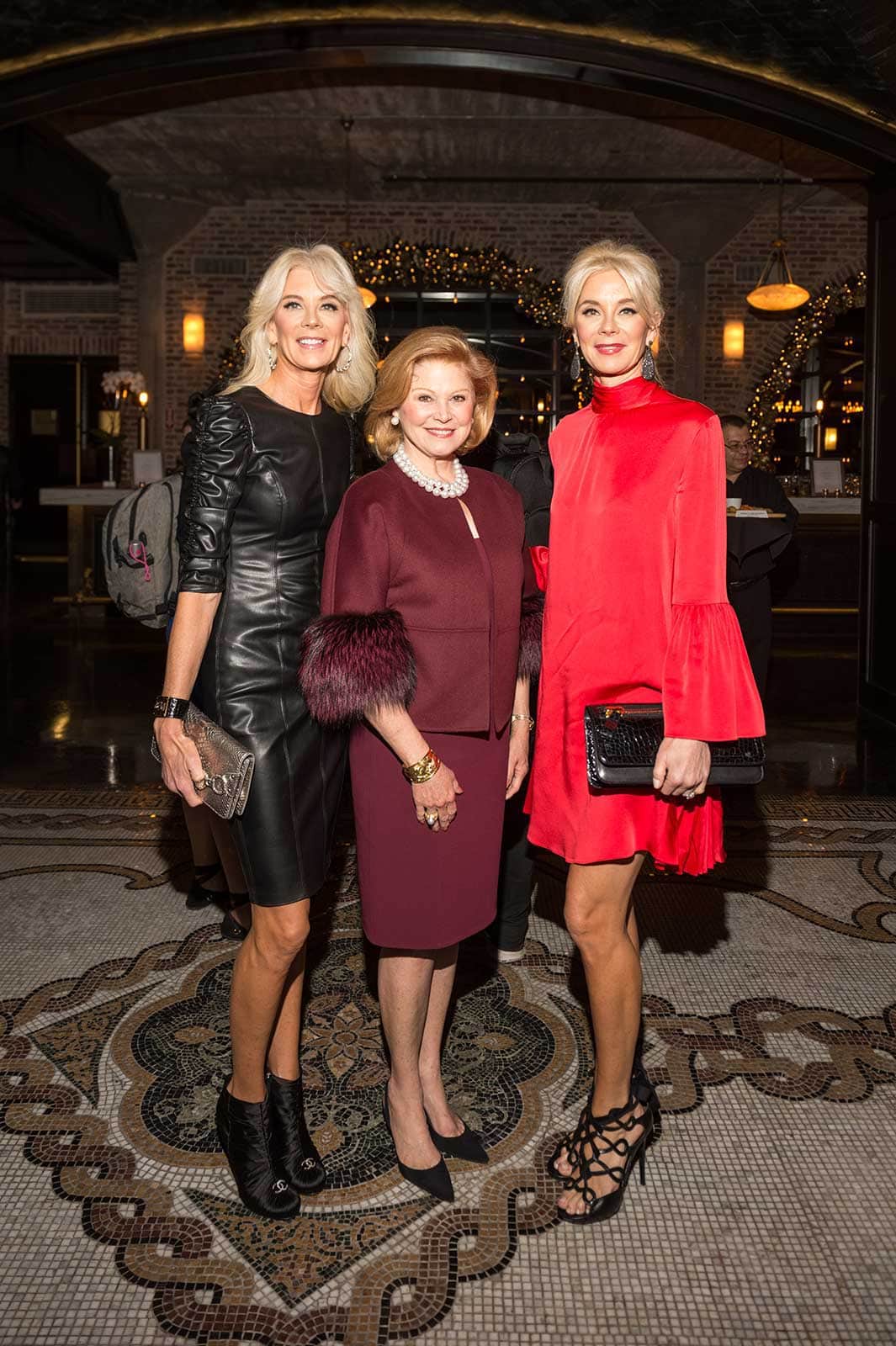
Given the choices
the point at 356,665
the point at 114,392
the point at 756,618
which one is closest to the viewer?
the point at 356,665

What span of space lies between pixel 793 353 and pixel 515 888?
406 inches

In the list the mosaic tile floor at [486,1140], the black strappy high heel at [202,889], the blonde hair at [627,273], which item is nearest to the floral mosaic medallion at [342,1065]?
the mosaic tile floor at [486,1140]

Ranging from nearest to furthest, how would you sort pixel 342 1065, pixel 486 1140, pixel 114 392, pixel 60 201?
1. pixel 486 1140
2. pixel 342 1065
3. pixel 60 201
4. pixel 114 392

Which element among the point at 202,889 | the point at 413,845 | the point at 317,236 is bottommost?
the point at 202,889

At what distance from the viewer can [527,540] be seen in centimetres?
241

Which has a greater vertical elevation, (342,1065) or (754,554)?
(754,554)

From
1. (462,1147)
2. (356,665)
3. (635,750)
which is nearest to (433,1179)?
(462,1147)

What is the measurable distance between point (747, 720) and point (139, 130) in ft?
31.7

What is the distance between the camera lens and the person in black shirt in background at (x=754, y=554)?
402 centimetres

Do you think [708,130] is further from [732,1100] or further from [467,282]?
[732,1100]

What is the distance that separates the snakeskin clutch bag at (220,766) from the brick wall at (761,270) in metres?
10.8

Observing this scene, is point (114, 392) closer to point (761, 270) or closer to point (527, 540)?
point (761, 270)

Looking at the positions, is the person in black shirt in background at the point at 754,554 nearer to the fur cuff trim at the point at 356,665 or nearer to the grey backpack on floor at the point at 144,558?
the grey backpack on floor at the point at 144,558

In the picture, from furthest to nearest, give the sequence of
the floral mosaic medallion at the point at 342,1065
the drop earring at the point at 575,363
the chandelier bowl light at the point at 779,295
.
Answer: the chandelier bowl light at the point at 779,295
the floral mosaic medallion at the point at 342,1065
the drop earring at the point at 575,363
